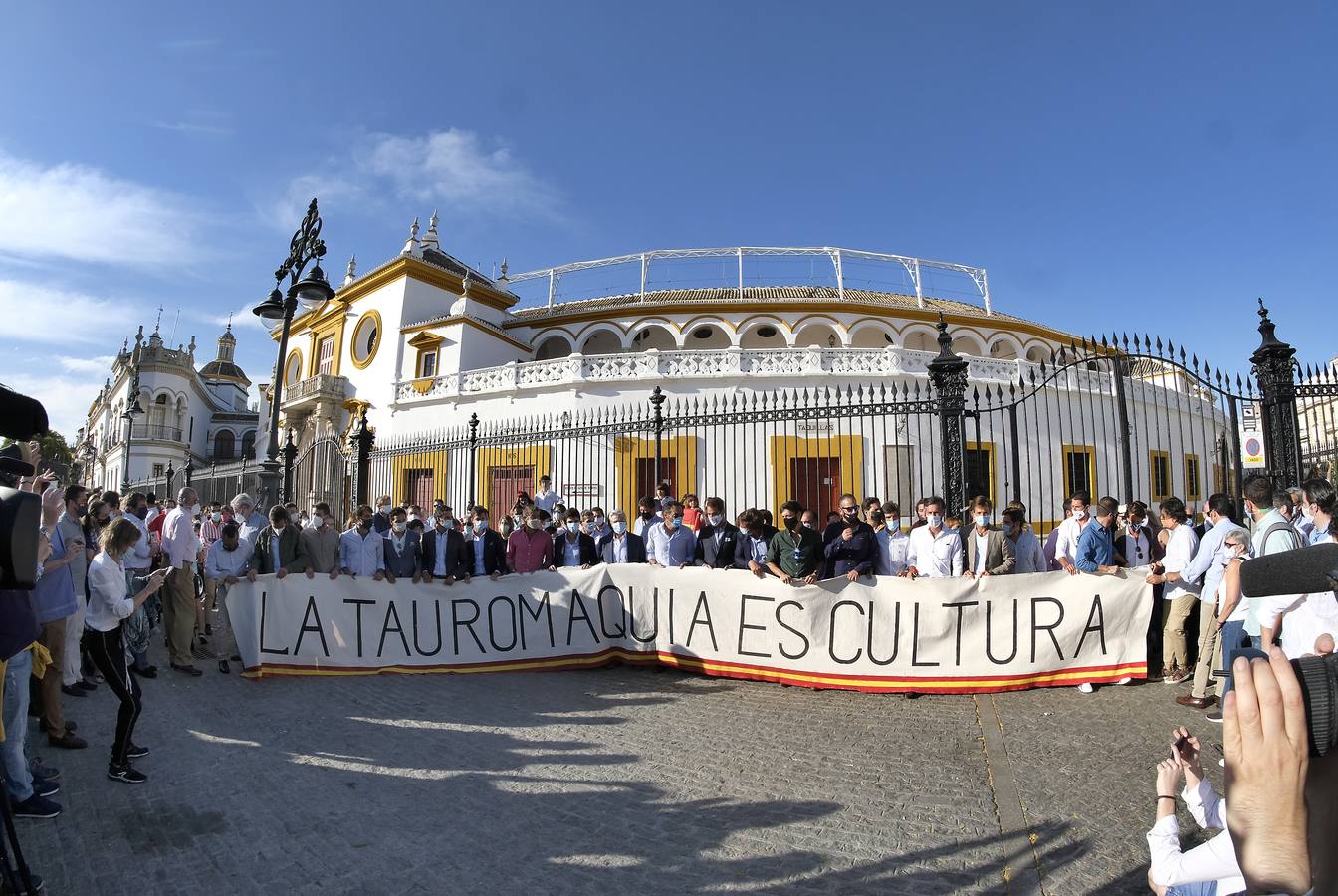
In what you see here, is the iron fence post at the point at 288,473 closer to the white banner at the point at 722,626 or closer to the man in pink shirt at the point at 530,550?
the white banner at the point at 722,626

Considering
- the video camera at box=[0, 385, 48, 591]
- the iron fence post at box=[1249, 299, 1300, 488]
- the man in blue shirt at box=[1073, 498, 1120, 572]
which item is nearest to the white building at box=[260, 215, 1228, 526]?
the iron fence post at box=[1249, 299, 1300, 488]

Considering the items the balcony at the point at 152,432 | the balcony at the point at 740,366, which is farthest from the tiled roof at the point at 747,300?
the balcony at the point at 152,432

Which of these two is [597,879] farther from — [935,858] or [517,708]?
[517,708]

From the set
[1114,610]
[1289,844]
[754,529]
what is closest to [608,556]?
[754,529]

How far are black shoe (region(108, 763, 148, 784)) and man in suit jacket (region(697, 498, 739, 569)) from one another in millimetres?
4701

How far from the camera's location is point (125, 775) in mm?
4398

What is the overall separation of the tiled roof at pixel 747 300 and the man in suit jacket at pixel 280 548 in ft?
76.6

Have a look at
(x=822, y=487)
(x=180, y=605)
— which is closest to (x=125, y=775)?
(x=180, y=605)

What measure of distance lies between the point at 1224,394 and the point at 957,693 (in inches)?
225

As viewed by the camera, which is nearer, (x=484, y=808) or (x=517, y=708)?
(x=484, y=808)

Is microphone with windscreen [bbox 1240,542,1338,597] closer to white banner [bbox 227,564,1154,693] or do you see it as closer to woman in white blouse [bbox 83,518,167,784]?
white banner [bbox 227,564,1154,693]

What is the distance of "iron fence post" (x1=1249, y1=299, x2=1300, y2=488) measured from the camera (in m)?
8.68

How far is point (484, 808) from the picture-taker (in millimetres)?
4008

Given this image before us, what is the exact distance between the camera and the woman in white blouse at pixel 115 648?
175 inches
